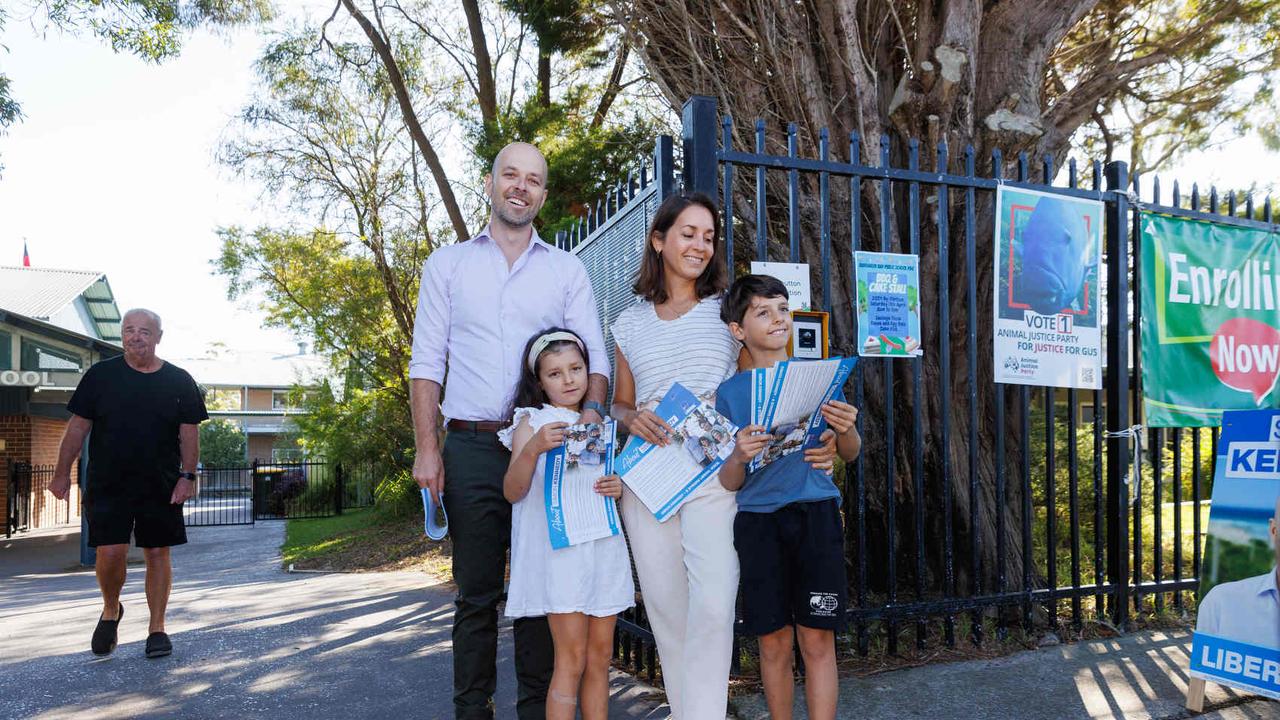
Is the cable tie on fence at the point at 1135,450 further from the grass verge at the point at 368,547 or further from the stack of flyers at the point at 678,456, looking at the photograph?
the grass verge at the point at 368,547

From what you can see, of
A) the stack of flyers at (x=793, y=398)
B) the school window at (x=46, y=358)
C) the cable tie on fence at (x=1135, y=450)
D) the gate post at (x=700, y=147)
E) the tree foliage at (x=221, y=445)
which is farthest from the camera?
the tree foliage at (x=221, y=445)

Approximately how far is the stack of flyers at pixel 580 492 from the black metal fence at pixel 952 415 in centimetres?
127

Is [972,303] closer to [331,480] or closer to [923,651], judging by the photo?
[923,651]

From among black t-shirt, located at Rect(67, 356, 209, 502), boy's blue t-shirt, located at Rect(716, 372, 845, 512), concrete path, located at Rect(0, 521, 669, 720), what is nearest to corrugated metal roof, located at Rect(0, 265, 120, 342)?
concrete path, located at Rect(0, 521, 669, 720)

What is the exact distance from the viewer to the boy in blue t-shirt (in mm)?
2875

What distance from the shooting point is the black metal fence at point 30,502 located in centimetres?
1700

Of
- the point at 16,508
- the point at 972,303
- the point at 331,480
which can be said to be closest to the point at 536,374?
the point at 972,303

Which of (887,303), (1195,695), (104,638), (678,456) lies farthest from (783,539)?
(104,638)

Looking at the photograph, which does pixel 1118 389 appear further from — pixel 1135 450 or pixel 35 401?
pixel 35 401

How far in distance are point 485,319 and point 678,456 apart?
98 centimetres

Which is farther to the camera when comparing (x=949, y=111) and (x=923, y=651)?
(x=949, y=111)

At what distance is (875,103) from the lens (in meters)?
5.41

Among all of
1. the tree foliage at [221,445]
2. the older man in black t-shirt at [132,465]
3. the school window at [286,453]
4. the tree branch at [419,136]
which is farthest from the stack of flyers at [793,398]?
the tree foliage at [221,445]

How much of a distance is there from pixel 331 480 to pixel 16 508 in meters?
6.98
